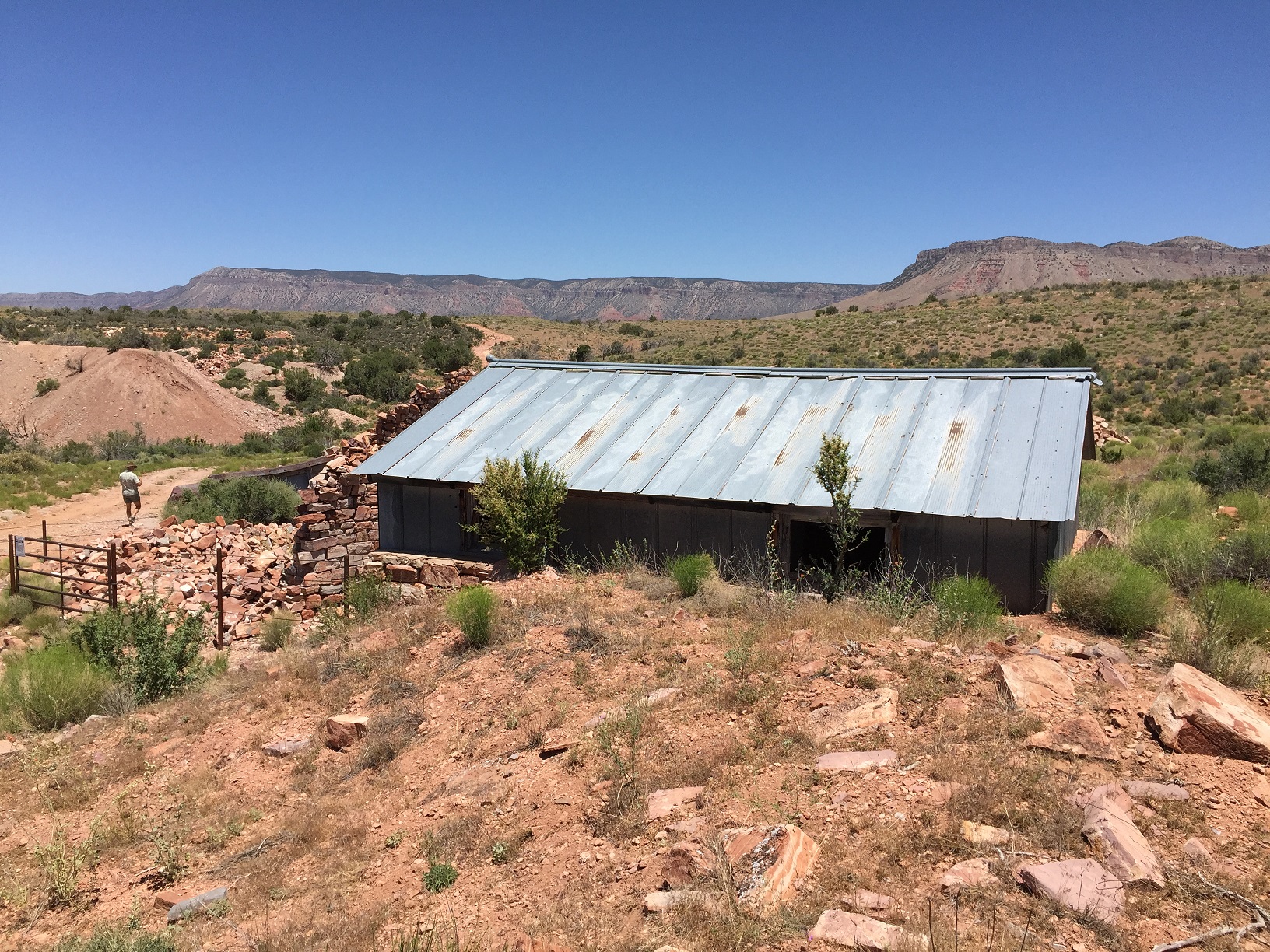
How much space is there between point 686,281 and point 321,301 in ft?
251

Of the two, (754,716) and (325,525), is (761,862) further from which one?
(325,525)

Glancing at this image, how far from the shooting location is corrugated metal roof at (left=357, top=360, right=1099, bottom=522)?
10.8 metres

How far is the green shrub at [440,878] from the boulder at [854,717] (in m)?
2.76

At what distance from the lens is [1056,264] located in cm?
12256

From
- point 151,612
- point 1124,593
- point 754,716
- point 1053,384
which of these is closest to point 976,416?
point 1053,384

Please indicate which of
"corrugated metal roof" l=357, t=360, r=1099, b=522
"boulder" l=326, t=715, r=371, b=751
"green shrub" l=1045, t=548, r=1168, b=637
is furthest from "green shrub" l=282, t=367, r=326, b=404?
"green shrub" l=1045, t=548, r=1168, b=637

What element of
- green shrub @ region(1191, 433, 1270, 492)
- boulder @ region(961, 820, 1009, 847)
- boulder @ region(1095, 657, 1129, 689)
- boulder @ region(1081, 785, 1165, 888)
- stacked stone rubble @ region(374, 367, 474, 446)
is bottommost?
boulder @ region(961, 820, 1009, 847)

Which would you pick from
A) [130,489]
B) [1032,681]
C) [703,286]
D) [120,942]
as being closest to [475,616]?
[120,942]

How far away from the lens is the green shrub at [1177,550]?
10.8 metres

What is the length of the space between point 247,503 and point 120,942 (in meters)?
16.4

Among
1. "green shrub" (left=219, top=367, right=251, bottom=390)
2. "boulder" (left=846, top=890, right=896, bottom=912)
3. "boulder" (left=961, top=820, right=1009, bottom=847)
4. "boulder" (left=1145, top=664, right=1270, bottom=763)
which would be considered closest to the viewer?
"boulder" (left=846, top=890, right=896, bottom=912)

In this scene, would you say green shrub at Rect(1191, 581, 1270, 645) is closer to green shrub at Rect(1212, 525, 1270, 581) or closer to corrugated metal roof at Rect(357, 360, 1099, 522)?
corrugated metal roof at Rect(357, 360, 1099, 522)

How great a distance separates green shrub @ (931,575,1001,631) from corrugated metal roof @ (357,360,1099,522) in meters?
1.40

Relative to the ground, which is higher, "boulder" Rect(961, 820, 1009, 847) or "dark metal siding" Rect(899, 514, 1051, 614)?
"dark metal siding" Rect(899, 514, 1051, 614)
